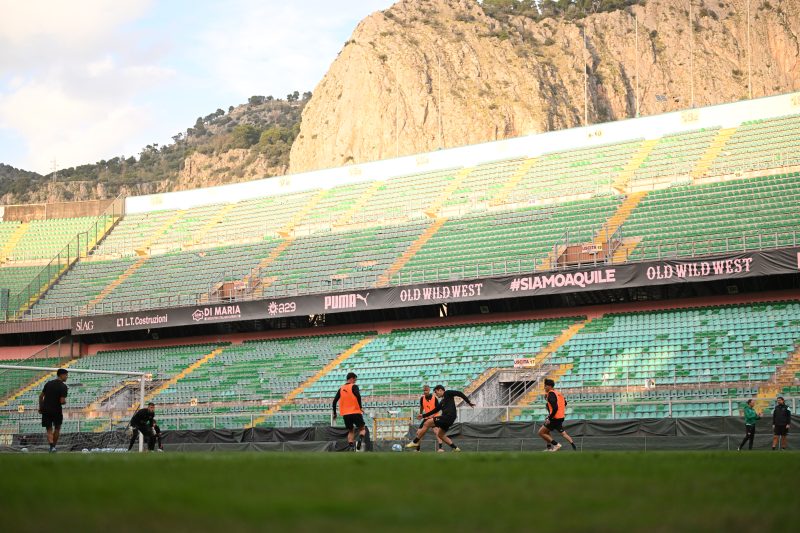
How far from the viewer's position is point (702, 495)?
798cm

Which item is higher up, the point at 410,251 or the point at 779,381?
the point at 410,251

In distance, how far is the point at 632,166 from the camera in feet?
147

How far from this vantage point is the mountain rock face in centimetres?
9506

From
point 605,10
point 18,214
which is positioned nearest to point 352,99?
point 605,10

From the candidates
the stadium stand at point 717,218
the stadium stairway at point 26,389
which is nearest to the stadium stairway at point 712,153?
the stadium stand at point 717,218

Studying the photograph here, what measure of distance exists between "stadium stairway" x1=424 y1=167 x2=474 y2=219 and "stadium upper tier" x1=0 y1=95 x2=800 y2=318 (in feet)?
0.32

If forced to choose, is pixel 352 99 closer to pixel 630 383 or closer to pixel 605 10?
pixel 605 10

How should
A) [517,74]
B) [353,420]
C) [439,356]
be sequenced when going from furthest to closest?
1. [517,74]
2. [439,356]
3. [353,420]

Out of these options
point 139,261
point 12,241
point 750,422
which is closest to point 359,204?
point 139,261

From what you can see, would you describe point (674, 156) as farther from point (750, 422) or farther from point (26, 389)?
point (26, 389)

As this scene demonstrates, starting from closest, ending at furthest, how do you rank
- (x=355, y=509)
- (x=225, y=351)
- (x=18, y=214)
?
(x=355, y=509) → (x=225, y=351) → (x=18, y=214)

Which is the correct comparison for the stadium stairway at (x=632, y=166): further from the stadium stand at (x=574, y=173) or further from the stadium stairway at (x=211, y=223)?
the stadium stairway at (x=211, y=223)

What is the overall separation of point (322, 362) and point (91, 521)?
3534 centimetres

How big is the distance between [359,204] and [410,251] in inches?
294
